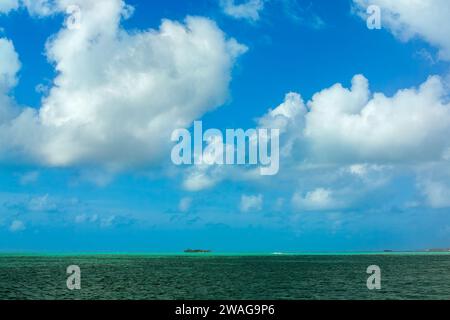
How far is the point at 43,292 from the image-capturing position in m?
64.7
